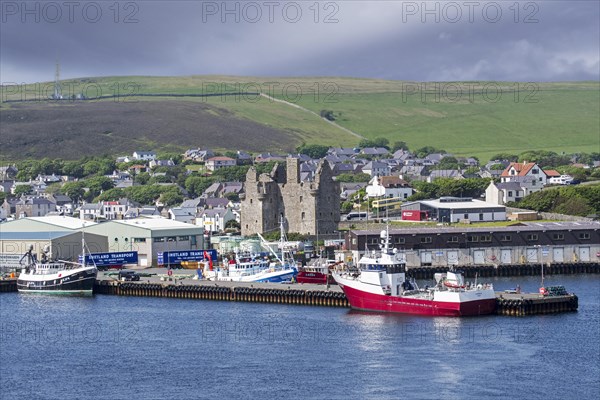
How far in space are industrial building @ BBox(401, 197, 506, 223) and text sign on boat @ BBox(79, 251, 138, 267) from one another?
93.3 feet

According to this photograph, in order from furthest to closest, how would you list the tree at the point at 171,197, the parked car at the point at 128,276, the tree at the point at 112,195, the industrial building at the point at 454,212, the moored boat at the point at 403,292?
the tree at the point at 112,195, the tree at the point at 171,197, the industrial building at the point at 454,212, the parked car at the point at 128,276, the moored boat at the point at 403,292

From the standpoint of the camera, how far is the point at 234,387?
175 feet

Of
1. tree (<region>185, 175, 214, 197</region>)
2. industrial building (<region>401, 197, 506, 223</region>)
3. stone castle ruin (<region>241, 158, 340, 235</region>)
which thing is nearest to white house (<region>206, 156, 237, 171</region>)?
tree (<region>185, 175, 214, 197</region>)

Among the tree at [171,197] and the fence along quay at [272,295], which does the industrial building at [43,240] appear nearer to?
the fence along quay at [272,295]

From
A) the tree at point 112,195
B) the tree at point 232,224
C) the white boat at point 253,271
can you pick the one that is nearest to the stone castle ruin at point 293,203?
the tree at point 232,224

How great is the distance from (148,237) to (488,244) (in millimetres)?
26486

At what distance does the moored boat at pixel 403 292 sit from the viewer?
70.6 m

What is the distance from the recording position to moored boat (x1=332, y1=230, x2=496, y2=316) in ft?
232

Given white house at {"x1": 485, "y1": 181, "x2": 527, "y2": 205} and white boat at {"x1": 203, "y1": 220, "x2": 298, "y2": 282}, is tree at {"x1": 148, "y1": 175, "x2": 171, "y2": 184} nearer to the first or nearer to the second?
white house at {"x1": 485, "y1": 181, "x2": 527, "y2": 205}

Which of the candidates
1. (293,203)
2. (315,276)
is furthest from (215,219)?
(315,276)

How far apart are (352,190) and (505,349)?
297 ft

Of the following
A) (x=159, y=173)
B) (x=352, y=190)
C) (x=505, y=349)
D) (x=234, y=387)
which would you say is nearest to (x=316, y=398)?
(x=234, y=387)

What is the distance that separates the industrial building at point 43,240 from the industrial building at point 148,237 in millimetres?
883

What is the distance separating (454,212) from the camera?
114m
